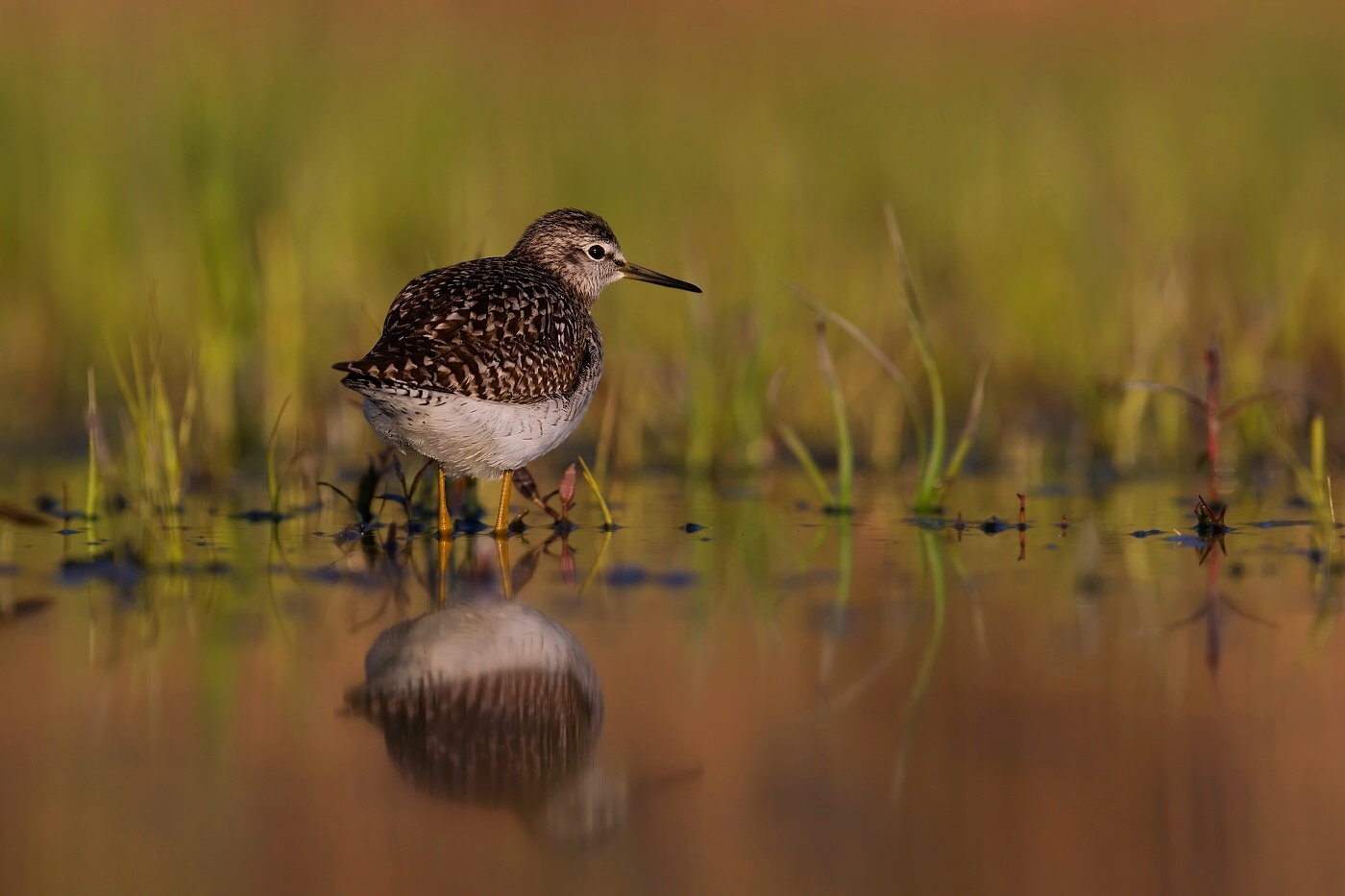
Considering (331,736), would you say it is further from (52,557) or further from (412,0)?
(412,0)

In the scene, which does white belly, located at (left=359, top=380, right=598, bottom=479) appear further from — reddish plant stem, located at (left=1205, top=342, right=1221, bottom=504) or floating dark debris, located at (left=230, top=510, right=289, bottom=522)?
reddish plant stem, located at (left=1205, top=342, right=1221, bottom=504)

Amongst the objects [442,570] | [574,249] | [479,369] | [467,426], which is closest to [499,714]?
[442,570]

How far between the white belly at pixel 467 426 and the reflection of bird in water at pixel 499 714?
3.98 ft

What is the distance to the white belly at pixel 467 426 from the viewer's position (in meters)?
6.30

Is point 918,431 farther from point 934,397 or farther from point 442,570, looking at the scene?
point 442,570

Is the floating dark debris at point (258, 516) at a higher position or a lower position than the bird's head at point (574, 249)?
lower

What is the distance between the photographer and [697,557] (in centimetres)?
635

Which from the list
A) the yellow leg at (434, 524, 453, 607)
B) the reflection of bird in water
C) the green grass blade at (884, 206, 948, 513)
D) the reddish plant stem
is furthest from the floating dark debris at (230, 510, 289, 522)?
the reddish plant stem

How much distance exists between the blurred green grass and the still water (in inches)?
90.8

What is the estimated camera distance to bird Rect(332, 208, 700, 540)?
6277 millimetres

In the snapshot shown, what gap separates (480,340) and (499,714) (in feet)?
8.84

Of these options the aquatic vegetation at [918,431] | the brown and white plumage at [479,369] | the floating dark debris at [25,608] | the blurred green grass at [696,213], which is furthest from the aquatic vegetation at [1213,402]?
the floating dark debris at [25,608]

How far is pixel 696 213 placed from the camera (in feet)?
40.6

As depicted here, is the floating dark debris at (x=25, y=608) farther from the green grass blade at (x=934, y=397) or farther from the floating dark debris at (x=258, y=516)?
the green grass blade at (x=934, y=397)
